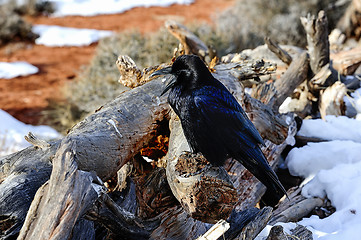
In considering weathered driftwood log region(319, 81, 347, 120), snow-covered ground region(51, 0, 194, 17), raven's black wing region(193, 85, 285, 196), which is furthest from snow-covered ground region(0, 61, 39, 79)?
raven's black wing region(193, 85, 285, 196)

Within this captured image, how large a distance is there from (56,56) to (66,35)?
68.2 inches

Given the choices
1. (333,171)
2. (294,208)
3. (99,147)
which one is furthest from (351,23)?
(99,147)

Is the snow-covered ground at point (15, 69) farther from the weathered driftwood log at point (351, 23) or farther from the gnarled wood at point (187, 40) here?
the weathered driftwood log at point (351, 23)

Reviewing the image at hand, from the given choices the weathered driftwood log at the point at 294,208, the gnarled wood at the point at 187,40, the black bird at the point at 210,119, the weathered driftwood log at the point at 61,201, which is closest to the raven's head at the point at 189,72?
the black bird at the point at 210,119

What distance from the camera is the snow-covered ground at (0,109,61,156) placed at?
5558 millimetres

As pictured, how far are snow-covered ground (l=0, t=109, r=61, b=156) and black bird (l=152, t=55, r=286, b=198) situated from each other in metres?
3.45

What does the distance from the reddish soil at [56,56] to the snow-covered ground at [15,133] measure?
1.83ft

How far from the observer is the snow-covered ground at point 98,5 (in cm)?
1532

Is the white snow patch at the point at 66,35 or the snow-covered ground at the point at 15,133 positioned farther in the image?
the white snow patch at the point at 66,35

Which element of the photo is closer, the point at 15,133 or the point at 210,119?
the point at 210,119

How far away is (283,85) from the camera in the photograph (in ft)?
15.5

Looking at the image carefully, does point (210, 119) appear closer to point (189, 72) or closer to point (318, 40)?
point (189, 72)

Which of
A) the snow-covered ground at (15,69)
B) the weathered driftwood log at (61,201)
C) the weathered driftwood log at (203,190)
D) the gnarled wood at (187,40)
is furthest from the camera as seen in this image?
the snow-covered ground at (15,69)

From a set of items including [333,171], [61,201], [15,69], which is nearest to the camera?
[61,201]
